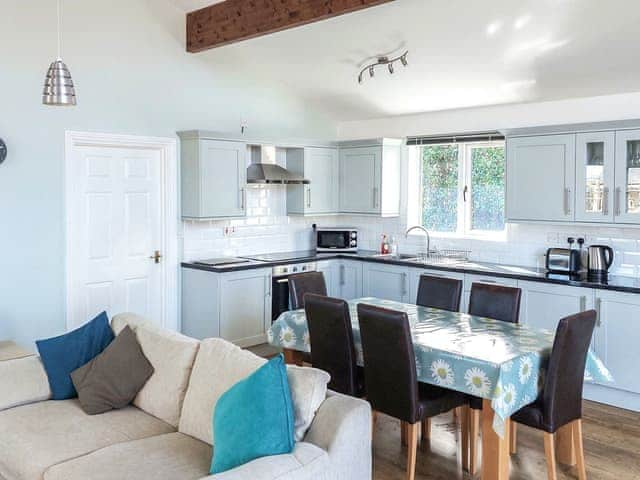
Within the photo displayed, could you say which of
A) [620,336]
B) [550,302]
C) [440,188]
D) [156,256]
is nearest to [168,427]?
[156,256]

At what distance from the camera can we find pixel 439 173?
261 inches

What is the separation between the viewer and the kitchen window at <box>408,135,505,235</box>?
6121mm

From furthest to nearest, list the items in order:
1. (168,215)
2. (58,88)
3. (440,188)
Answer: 1. (440,188)
2. (168,215)
3. (58,88)

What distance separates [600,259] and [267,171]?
3.21 meters

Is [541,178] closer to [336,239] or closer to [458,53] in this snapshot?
[458,53]

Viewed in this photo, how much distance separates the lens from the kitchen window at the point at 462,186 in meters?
6.12

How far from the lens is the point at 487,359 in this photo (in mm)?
3059

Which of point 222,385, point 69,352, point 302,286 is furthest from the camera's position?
point 302,286

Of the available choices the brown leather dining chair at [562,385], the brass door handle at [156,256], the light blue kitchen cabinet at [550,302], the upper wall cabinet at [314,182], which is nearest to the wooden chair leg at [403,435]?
the brown leather dining chair at [562,385]

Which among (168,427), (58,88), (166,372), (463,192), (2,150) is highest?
(58,88)

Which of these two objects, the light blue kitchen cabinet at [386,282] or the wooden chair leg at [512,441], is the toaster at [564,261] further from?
the wooden chair leg at [512,441]

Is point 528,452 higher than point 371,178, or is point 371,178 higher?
point 371,178

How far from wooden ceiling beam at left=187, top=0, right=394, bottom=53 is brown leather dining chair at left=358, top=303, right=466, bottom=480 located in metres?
2.15

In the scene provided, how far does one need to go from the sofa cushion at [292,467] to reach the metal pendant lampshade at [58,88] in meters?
2.07
